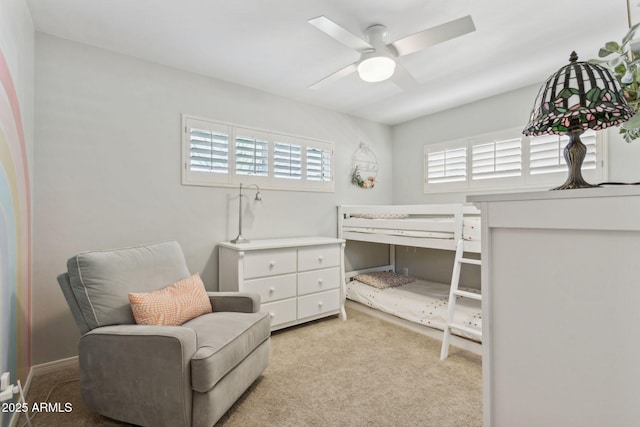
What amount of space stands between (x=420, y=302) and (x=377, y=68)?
2.19 meters

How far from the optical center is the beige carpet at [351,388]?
1.68 m

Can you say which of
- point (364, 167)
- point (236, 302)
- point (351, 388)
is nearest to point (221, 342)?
point (236, 302)

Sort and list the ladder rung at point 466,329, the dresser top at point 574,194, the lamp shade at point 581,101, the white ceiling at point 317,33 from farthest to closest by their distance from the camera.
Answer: the ladder rung at point 466,329, the white ceiling at point 317,33, the lamp shade at point 581,101, the dresser top at point 574,194

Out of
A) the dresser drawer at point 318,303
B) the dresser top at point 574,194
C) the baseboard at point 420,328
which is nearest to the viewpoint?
the dresser top at point 574,194

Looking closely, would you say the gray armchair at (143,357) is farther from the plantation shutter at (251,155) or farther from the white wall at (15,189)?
the plantation shutter at (251,155)

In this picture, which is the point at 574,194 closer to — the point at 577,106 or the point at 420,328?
the point at 577,106

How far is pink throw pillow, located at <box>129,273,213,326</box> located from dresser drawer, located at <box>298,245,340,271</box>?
106cm

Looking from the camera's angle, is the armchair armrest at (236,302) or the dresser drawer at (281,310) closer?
the armchair armrest at (236,302)

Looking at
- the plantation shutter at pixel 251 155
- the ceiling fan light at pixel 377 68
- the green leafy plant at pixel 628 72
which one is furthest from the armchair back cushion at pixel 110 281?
the green leafy plant at pixel 628 72

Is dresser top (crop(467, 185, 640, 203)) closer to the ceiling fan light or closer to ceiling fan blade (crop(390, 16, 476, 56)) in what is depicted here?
ceiling fan blade (crop(390, 16, 476, 56))

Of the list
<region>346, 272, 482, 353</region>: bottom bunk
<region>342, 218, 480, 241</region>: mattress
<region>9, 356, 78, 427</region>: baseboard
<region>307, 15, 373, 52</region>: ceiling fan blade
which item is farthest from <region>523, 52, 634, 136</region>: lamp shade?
<region>9, 356, 78, 427</region>: baseboard

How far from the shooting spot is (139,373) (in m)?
1.48

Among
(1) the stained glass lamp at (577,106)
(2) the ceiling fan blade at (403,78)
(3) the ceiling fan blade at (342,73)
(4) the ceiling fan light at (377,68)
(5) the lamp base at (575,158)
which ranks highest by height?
(3) the ceiling fan blade at (342,73)

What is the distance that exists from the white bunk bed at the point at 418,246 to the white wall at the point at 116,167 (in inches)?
41.1
